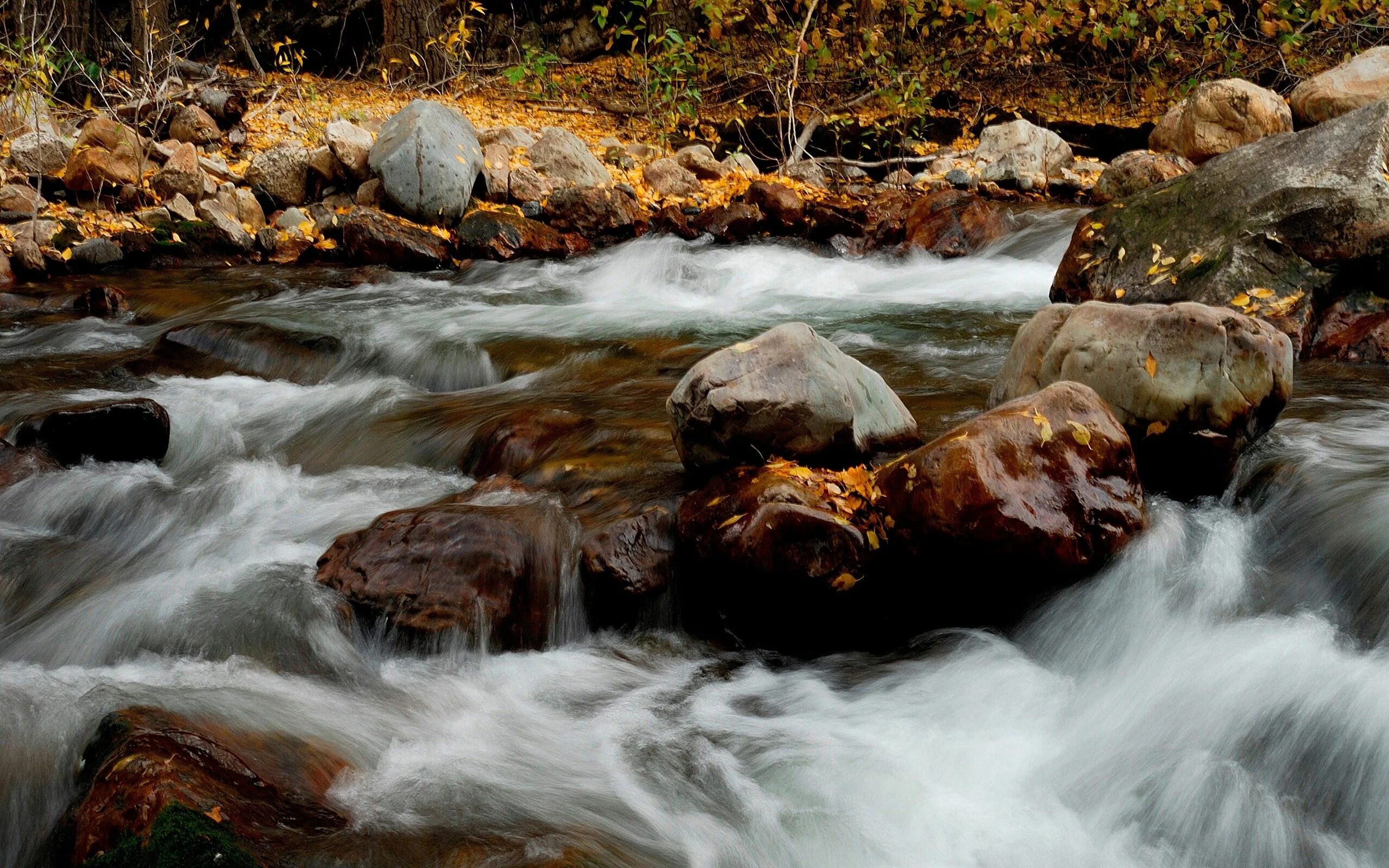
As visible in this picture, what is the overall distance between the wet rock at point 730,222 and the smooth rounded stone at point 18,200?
5873 millimetres

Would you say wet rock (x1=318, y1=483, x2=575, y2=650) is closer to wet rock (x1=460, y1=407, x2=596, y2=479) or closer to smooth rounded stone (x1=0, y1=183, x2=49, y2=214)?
wet rock (x1=460, y1=407, x2=596, y2=479)

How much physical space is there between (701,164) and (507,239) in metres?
3.16

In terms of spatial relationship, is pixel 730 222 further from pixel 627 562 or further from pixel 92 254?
pixel 627 562

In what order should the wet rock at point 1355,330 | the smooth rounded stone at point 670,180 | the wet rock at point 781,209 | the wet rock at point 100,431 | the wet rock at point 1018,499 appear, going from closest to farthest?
the wet rock at point 1018,499 < the wet rock at point 100,431 < the wet rock at point 1355,330 < the wet rock at point 781,209 < the smooth rounded stone at point 670,180

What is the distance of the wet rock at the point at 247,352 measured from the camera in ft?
21.6

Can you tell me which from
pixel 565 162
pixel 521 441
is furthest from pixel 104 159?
pixel 521 441

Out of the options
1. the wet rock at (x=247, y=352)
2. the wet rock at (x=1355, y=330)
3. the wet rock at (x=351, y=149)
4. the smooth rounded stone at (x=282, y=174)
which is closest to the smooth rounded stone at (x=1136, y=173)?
the wet rock at (x=1355, y=330)

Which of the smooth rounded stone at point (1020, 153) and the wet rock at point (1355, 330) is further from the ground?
the smooth rounded stone at point (1020, 153)

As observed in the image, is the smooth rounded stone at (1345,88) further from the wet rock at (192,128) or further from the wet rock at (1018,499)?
the wet rock at (192,128)

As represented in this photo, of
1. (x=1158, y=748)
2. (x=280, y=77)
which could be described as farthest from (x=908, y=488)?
(x=280, y=77)

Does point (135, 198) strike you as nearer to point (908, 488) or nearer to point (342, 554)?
point (342, 554)

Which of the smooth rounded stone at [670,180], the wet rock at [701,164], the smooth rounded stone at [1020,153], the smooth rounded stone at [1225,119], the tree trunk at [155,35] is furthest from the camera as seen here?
the wet rock at [701,164]

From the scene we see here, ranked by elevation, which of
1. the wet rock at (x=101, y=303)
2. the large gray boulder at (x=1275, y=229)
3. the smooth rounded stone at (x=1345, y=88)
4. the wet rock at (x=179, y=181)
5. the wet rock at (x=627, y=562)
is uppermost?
the smooth rounded stone at (x=1345, y=88)

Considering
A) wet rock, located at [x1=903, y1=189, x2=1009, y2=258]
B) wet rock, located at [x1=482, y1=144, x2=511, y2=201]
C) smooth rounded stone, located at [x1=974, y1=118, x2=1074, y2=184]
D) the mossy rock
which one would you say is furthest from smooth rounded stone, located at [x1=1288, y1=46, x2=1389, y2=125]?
the mossy rock
